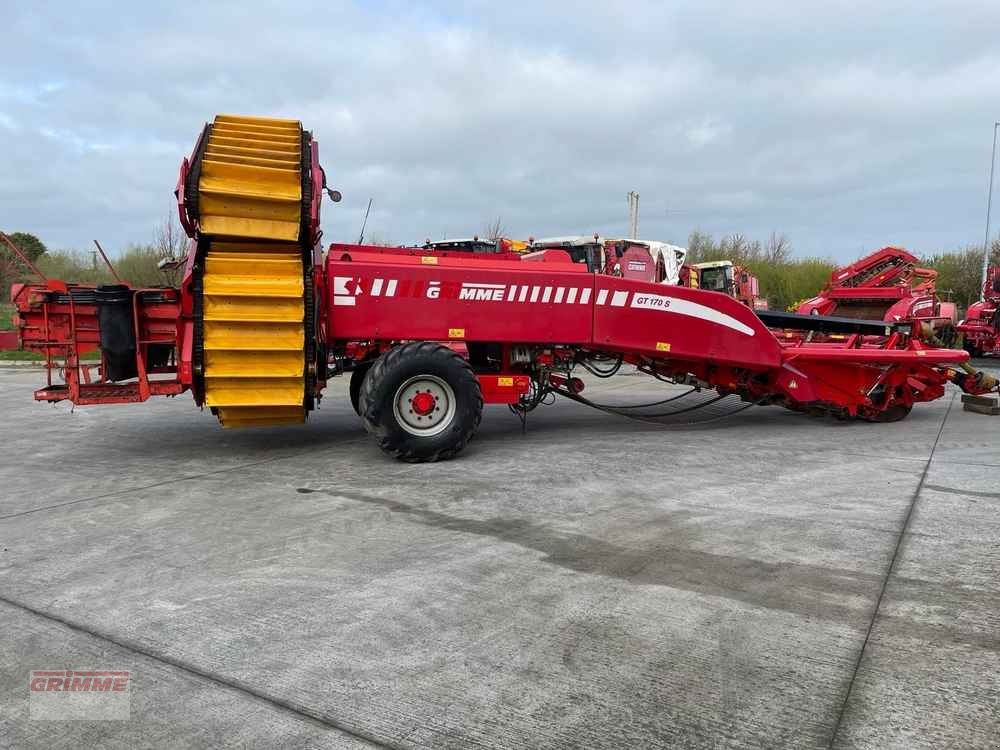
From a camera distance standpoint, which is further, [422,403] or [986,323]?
[986,323]

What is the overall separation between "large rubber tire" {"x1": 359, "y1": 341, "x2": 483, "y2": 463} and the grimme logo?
3.64 metres

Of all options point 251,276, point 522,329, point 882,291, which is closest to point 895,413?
point 522,329

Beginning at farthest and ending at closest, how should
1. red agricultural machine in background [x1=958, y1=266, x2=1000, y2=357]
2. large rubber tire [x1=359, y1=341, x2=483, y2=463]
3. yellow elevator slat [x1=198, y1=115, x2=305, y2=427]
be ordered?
red agricultural machine in background [x1=958, y1=266, x2=1000, y2=357] → large rubber tire [x1=359, y1=341, x2=483, y2=463] → yellow elevator slat [x1=198, y1=115, x2=305, y2=427]

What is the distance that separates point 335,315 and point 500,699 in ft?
15.1

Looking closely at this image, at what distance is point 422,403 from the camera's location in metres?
6.60

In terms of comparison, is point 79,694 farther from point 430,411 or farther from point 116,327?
point 116,327

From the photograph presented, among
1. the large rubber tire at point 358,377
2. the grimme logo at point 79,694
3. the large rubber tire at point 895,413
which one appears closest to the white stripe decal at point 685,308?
the large rubber tire at point 895,413

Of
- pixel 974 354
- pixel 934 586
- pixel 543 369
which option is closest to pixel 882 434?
pixel 543 369

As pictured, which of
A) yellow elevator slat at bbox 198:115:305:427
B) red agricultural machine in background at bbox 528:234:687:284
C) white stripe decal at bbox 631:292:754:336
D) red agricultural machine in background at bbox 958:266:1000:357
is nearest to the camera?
yellow elevator slat at bbox 198:115:305:427

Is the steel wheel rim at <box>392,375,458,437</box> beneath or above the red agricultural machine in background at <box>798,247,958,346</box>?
beneath

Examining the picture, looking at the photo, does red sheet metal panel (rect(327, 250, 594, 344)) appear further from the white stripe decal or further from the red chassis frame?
the white stripe decal

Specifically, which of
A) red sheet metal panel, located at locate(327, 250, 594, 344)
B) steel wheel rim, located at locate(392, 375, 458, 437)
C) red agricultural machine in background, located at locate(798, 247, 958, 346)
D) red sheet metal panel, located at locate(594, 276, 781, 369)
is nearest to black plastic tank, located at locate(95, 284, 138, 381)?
Result: red sheet metal panel, located at locate(327, 250, 594, 344)

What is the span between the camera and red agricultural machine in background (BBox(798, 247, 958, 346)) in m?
16.6

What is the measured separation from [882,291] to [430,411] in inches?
555
